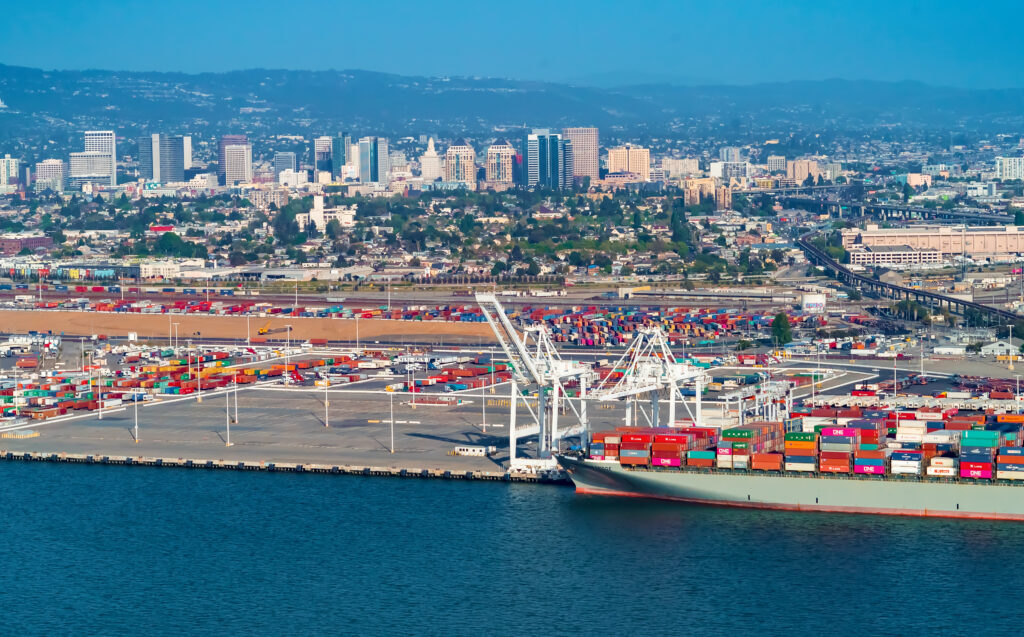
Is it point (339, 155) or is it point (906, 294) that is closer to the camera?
point (906, 294)

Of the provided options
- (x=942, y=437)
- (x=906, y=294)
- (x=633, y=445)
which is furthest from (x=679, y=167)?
(x=633, y=445)

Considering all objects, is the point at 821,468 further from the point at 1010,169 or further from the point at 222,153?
the point at 222,153

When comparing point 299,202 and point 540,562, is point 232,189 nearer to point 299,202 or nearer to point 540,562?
point 299,202

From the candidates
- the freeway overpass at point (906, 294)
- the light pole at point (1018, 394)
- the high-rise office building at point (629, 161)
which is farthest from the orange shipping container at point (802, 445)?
the high-rise office building at point (629, 161)

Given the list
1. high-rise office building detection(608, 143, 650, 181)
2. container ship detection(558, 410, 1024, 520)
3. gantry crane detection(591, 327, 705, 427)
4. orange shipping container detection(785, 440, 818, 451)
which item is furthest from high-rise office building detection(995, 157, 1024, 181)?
orange shipping container detection(785, 440, 818, 451)

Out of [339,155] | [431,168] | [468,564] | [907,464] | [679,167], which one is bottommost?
[468,564]

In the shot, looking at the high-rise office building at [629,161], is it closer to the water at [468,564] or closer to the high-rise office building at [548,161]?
the high-rise office building at [548,161]

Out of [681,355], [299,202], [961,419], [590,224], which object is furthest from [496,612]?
[299,202]
